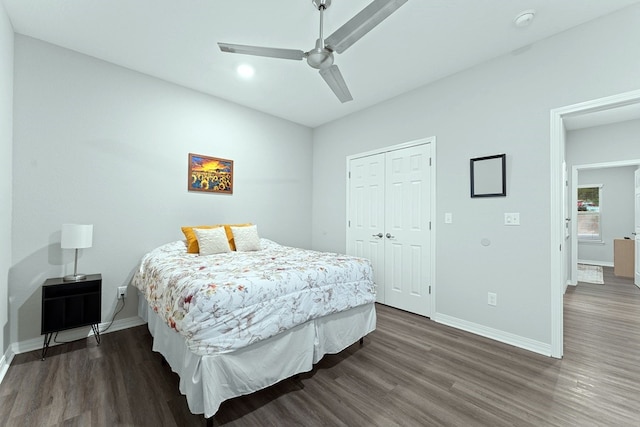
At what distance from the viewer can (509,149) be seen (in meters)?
2.66

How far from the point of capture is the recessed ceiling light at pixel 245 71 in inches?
116

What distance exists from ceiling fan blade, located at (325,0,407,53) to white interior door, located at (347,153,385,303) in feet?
7.11

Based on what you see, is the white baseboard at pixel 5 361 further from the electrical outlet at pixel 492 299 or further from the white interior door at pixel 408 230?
the electrical outlet at pixel 492 299

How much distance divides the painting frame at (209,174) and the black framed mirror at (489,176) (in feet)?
10.0

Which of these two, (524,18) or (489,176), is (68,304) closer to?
(489,176)

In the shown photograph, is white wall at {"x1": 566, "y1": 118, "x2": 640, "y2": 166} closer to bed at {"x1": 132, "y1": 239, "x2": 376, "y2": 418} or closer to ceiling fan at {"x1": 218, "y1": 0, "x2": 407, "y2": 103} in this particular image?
bed at {"x1": 132, "y1": 239, "x2": 376, "y2": 418}

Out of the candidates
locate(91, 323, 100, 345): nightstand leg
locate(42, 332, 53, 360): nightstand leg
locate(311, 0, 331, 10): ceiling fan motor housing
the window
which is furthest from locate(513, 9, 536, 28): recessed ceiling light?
the window

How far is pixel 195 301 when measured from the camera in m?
1.51

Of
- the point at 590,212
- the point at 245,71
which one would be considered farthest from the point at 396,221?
the point at 590,212

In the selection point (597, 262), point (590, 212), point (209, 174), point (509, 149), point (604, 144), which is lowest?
point (597, 262)

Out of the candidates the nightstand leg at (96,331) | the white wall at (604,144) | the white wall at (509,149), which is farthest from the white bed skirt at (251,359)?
the white wall at (604,144)

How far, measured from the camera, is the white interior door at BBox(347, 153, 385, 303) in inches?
150

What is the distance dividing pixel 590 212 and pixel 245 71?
882 cm

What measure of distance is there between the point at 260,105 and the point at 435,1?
258cm
